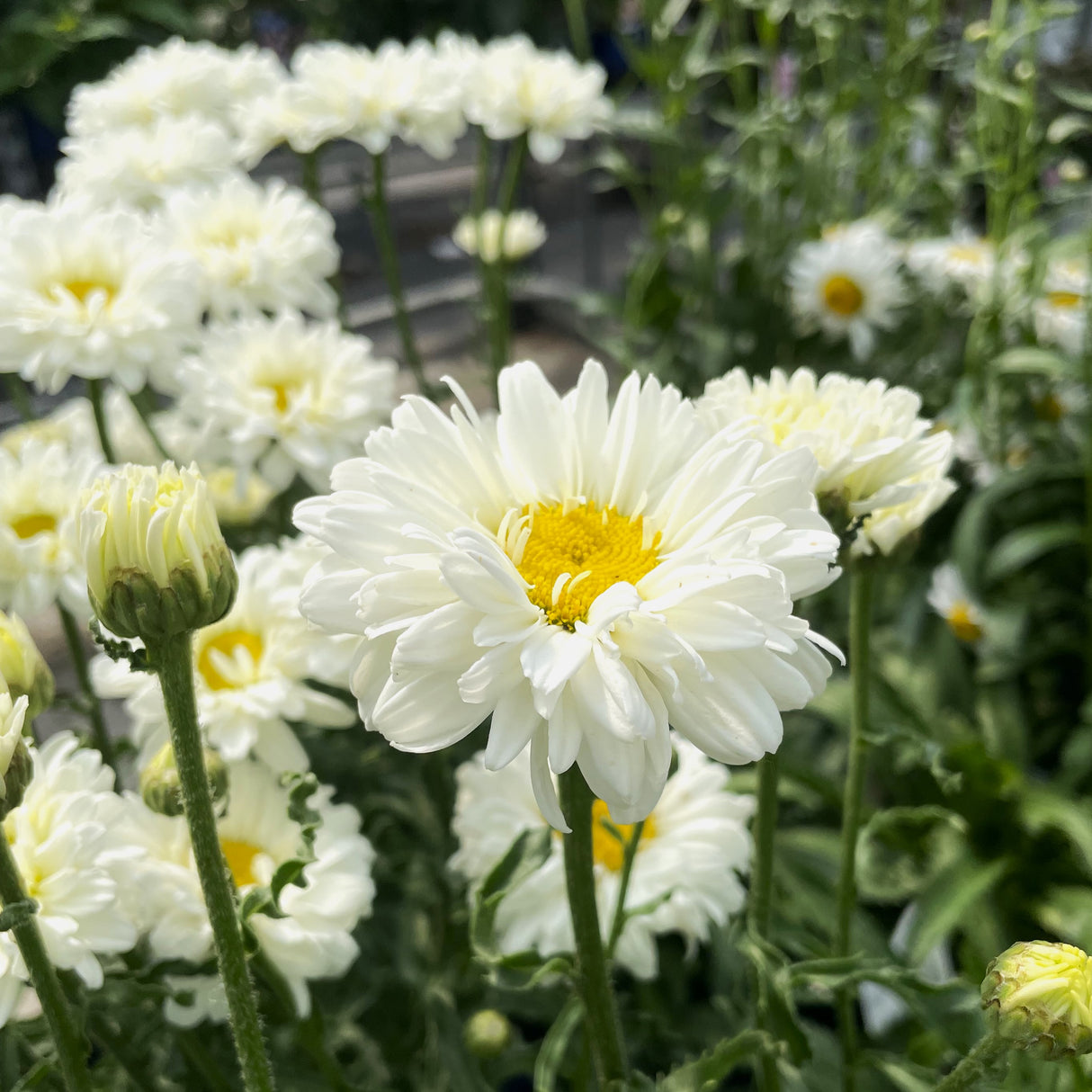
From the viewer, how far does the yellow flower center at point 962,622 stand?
1.28 m

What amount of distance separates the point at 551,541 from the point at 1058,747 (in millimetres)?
1060

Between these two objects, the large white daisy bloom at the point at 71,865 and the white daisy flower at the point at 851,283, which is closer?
the large white daisy bloom at the point at 71,865

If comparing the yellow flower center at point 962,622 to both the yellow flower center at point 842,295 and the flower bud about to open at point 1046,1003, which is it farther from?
the flower bud about to open at point 1046,1003

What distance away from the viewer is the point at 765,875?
1.81ft

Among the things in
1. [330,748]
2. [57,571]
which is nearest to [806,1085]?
[330,748]

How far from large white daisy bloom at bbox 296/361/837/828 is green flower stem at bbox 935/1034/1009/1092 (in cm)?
15

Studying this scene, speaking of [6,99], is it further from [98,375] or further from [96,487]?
[96,487]

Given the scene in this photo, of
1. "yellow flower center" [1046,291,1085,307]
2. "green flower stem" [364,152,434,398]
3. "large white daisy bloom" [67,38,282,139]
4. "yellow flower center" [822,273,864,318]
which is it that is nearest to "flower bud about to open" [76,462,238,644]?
"green flower stem" [364,152,434,398]

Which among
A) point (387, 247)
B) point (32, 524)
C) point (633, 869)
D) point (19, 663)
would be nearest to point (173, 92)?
point (387, 247)

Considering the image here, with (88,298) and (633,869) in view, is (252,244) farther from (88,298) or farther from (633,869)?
(633,869)

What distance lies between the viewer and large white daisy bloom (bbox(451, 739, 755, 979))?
25.3 inches

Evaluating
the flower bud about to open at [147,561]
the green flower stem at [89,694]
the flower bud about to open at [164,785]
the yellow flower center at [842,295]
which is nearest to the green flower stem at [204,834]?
the flower bud about to open at [147,561]

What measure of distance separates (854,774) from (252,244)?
0.66 meters

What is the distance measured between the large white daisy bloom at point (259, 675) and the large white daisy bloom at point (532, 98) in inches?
21.5
